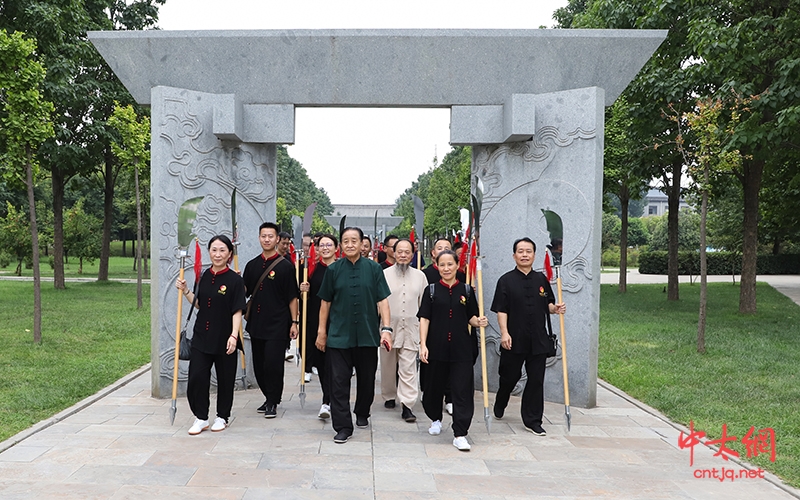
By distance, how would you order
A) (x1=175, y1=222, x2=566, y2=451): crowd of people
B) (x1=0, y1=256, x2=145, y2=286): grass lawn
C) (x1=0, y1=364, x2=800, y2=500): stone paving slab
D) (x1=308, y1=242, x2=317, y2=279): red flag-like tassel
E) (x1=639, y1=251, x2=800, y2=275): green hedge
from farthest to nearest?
(x1=639, y1=251, x2=800, y2=275): green hedge < (x1=0, y1=256, x2=145, y2=286): grass lawn < (x1=308, y1=242, x2=317, y2=279): red flag-like tassel < (x1=175, y1=222, x2=566, y2=451): crowd of people < (x1=0, y1=364, x2=800, y2=500): stone paving slab

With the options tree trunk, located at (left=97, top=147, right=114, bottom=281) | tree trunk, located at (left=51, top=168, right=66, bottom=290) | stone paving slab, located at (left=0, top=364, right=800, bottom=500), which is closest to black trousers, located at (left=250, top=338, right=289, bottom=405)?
stone paving slab, located at (left=0, top=364, right=800, bottom=500)

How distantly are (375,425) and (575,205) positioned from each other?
3299mm

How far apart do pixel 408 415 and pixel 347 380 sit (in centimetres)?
Answer: 97

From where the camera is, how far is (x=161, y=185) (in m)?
7.24

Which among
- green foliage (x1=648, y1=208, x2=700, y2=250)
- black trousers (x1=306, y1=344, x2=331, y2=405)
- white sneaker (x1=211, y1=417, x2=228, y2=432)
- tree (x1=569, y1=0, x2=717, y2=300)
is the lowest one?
white sneaker (x1=211, y1=417, x2=228, y2=432)

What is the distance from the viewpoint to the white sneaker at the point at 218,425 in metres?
5.89

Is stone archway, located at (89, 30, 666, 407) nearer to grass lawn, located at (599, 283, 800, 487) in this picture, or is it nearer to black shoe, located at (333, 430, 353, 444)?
grass lawn, located at (599, 283, 800, 487)

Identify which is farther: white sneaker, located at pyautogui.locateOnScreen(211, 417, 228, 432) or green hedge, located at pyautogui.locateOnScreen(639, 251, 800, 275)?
green hedge, located at pyautogui.locateOnScreen(639, 251, 800, 275)

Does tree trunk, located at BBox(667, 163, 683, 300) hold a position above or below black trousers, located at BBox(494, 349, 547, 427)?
above

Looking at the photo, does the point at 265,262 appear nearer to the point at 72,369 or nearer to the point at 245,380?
the point at 245,380

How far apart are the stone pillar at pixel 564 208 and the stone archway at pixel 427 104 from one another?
15 millimetres

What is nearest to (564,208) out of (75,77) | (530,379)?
(530,379)

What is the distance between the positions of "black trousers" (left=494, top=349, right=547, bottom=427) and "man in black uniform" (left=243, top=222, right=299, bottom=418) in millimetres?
2147

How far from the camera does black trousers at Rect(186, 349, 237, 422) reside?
5.81 meters
